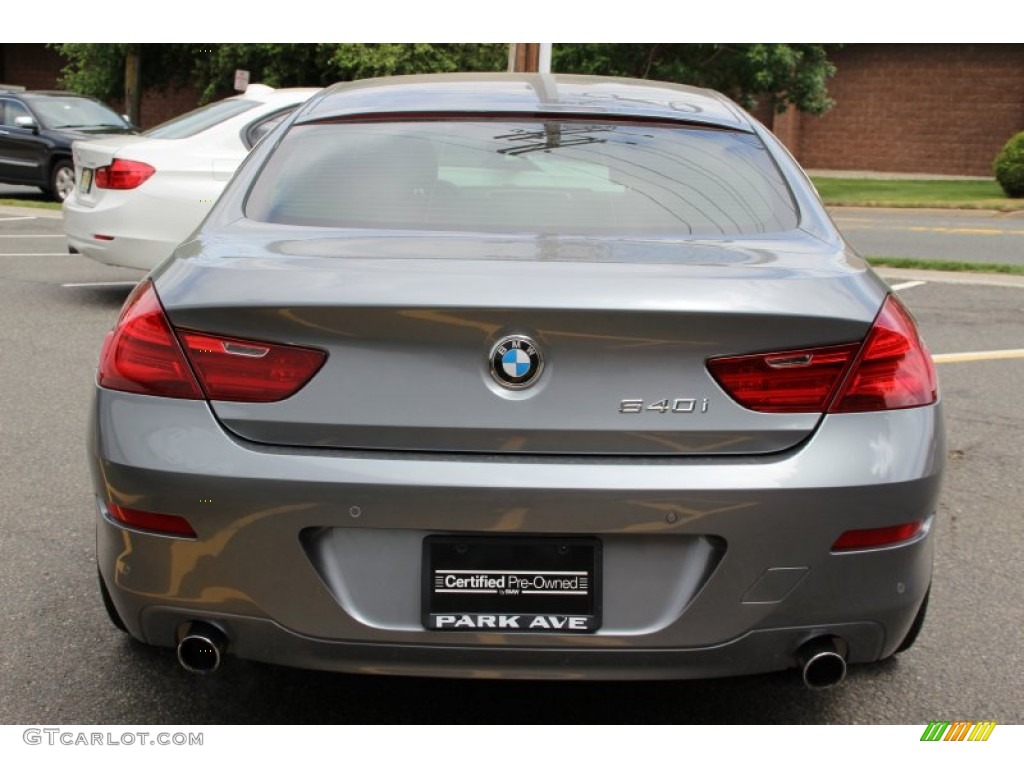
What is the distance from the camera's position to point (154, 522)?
2672 millimetres

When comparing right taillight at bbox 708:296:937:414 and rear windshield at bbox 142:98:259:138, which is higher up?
right taillight at bbox 708:296:937:414

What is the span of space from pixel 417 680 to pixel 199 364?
117 centimetres

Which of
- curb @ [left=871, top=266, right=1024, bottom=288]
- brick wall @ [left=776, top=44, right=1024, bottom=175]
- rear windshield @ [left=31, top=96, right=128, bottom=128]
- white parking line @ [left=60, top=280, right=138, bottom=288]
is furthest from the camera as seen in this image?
brick wall @ [left=776, top=44, right=1024, bottom=175]

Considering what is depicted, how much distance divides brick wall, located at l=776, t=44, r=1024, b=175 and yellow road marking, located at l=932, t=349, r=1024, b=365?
27605mm

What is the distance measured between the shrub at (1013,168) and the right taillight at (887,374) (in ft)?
78.2

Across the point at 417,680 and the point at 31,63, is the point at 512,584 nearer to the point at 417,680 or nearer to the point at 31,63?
the point at 417,680

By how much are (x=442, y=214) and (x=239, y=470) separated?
0.90 metres

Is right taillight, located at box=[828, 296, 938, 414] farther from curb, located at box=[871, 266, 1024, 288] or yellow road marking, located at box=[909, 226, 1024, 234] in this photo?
yellow road marking, located at box=[909, 226, 1024, 234]

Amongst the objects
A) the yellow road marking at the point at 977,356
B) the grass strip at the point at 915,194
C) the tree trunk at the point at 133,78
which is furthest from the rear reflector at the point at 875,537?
the tree trunk at the point at 133,78

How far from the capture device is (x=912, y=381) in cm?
275

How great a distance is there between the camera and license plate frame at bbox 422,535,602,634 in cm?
258

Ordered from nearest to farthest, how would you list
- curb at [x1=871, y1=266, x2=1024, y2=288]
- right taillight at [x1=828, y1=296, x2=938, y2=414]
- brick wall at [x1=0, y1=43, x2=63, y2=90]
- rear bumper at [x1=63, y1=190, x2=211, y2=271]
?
right taillight at [x1=828, y1=296, x2=938, y2=414], rear bumper at [x1=63, y1=190, x2=211, y2=271], curb at [x1=871, y1=266, x2=1024, y2=288], brick wall at [x1=0, y1=43, x2=63, y2=90]

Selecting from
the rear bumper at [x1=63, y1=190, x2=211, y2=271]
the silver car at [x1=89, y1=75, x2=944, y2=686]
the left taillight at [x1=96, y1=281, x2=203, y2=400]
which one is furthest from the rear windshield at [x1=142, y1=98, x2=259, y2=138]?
the silver car at [x1=89, y1=75, x2=944, y2=686]

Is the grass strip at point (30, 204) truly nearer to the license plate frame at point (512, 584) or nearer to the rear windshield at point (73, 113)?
the rear windshield at point (73, 113)
